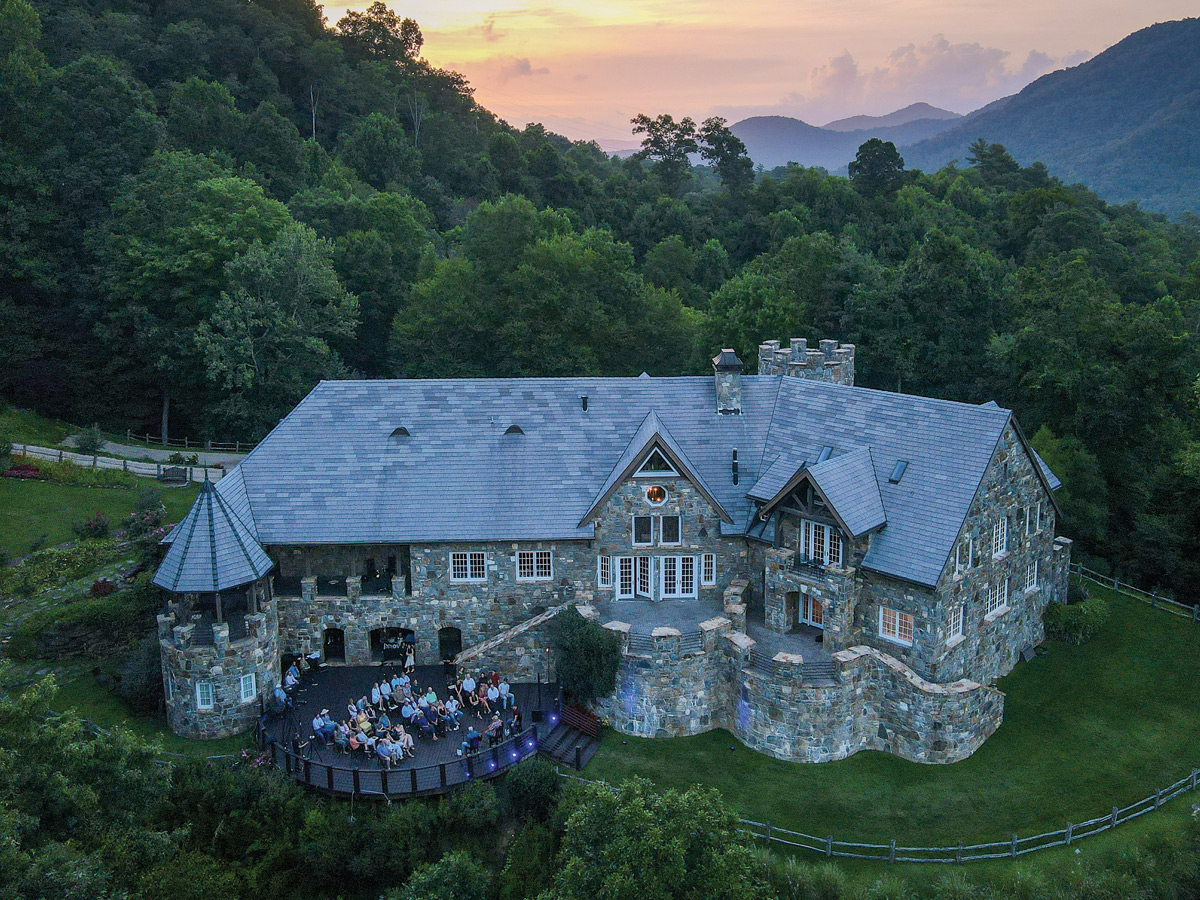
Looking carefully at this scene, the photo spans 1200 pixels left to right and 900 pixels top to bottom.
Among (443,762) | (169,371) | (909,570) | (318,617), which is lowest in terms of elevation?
(443,762)

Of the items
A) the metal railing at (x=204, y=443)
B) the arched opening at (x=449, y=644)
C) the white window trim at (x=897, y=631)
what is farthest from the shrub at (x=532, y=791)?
the metal railing at (x=204, y=443)

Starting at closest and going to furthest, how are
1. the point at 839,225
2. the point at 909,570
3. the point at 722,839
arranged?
the point at 722,839, the point at 909,570, the point at 839,225

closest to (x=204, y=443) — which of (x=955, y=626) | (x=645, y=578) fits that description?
(x=645, y=578)

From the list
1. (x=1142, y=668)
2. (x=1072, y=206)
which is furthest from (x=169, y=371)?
(x=1072, y=206)

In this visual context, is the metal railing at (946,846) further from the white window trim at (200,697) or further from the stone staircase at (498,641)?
the white window trim at (200,697)

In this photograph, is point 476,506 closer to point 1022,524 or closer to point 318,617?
point 318,617

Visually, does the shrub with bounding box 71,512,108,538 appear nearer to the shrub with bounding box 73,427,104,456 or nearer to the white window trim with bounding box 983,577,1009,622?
the shrub with bounding box 73,427,104,456

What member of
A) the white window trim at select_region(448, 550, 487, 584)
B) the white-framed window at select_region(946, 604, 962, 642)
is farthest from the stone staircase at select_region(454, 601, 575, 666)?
the white-framed window at select_region(946, 604, 962, 642)
